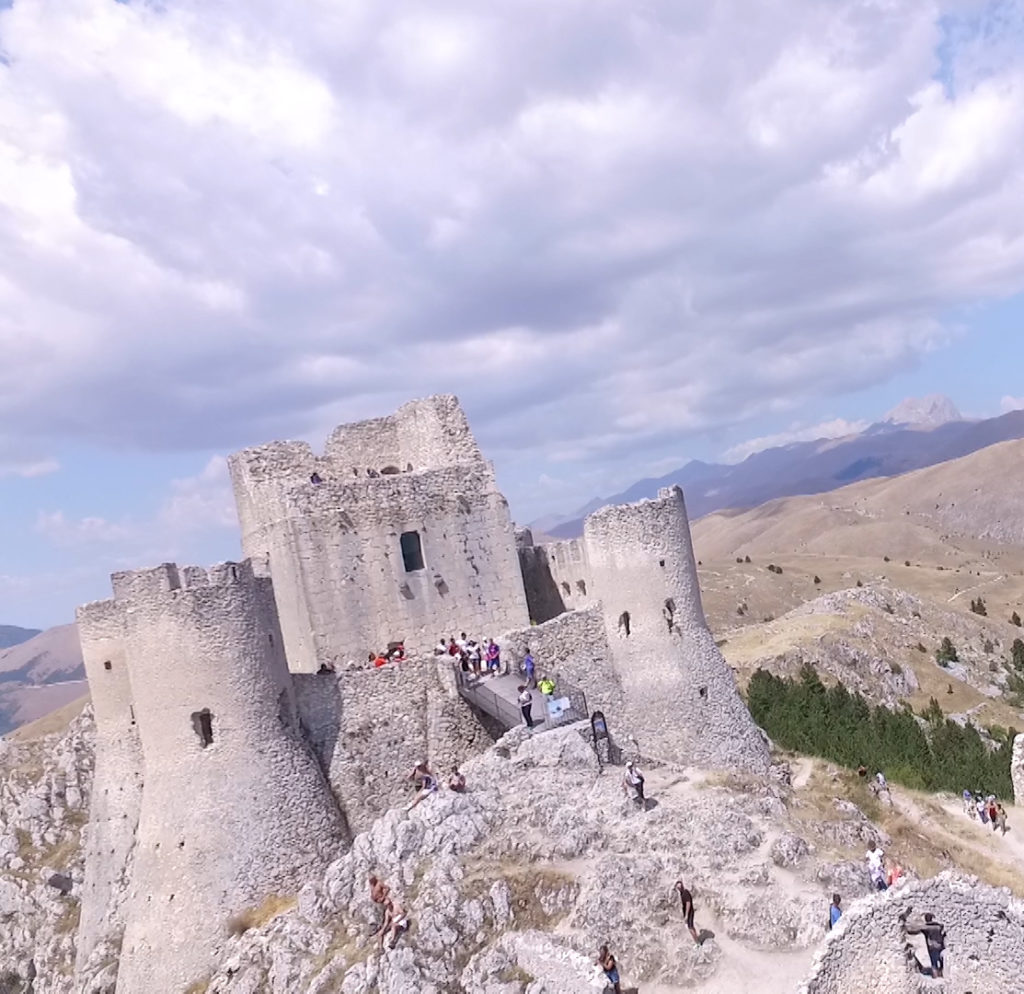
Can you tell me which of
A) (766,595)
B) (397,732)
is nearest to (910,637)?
(766,595)

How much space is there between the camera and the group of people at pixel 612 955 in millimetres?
17578

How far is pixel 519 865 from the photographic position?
21.4 m

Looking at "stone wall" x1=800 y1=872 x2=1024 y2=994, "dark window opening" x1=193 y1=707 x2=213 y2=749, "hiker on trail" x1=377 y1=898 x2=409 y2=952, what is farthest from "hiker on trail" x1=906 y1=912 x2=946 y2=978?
"dark window opening" x1=193 y1=707 x2=213 y2=749

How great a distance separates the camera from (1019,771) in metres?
36.0

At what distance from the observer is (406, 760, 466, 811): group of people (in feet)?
78.1

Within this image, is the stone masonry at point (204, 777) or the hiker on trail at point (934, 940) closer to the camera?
the hiker on trail at point (934, 940)

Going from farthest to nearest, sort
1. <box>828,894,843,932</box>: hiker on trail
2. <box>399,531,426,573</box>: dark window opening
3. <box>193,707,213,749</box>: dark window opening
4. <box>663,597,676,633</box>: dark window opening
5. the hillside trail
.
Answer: the hillside trail < <box>399,531,426,573</box>: dark window opening < <box>663,597,676,633</box>: dark window opening < <box>193,707,213,749</box>: dark window opening < <box>828,894,843,932</box>: hiker on trail

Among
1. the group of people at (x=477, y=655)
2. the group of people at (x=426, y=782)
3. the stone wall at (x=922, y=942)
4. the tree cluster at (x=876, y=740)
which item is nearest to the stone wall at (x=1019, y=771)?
the tree cluster at (x=876, y=740)

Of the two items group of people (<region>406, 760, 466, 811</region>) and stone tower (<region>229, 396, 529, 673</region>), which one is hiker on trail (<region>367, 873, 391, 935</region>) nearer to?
group of people (<region>406, 760, 466, 811</region>)

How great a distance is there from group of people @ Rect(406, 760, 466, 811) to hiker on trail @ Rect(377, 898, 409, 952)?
3.01 metres

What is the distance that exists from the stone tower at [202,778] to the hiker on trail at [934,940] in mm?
14908

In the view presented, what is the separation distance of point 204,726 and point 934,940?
17076 millimetres

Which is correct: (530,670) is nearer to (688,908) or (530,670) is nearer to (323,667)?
(323,667)

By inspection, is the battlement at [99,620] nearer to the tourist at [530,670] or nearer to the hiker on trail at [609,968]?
the tourist at [530,670]
